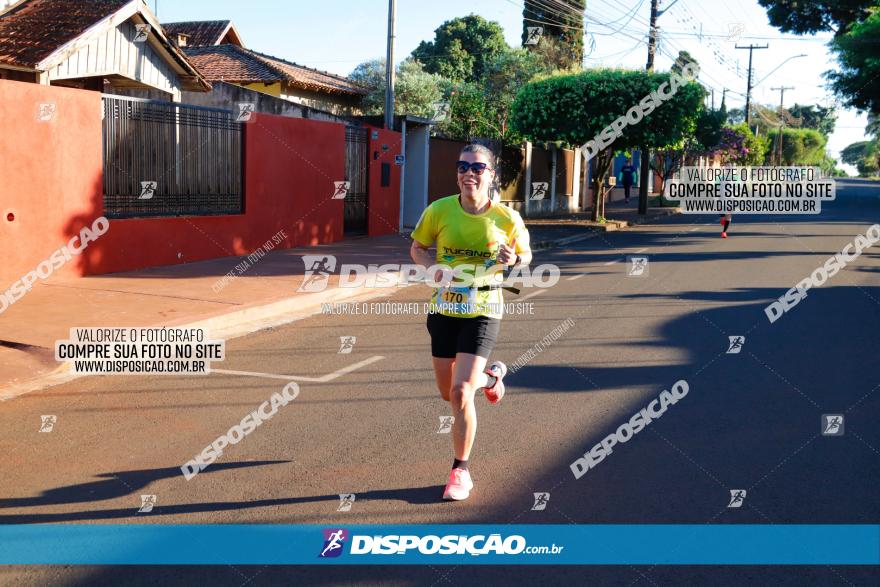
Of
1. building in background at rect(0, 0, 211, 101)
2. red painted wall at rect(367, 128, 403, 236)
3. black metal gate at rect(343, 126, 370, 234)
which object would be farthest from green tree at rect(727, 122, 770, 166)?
building in background at rect(0, 0, 211, 101)

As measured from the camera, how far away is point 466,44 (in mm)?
59688

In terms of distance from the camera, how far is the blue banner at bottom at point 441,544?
418 centimetres

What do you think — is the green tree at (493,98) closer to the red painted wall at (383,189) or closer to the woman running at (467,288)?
the red painted wall at (383,189)

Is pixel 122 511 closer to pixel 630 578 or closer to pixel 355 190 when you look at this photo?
pixel 630 578

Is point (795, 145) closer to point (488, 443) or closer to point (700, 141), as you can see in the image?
point (700, 141)

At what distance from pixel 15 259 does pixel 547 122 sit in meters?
17.5

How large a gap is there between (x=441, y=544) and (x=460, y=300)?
136 cm

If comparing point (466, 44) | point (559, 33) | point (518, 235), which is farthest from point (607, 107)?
point (466, 44)

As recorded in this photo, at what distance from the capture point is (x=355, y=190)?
2059cm

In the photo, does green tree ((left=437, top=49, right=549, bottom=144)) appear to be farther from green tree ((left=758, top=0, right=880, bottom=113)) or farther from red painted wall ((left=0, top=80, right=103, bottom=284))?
red painted wall ((left=0, top=80, right=103, bottom=284))

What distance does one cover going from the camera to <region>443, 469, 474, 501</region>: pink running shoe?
4.91m

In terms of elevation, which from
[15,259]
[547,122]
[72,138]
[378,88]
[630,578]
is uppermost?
[378,88]

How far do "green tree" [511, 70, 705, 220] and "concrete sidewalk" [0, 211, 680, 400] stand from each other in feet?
41.3

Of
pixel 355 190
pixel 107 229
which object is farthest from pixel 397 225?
pixel 107 229
